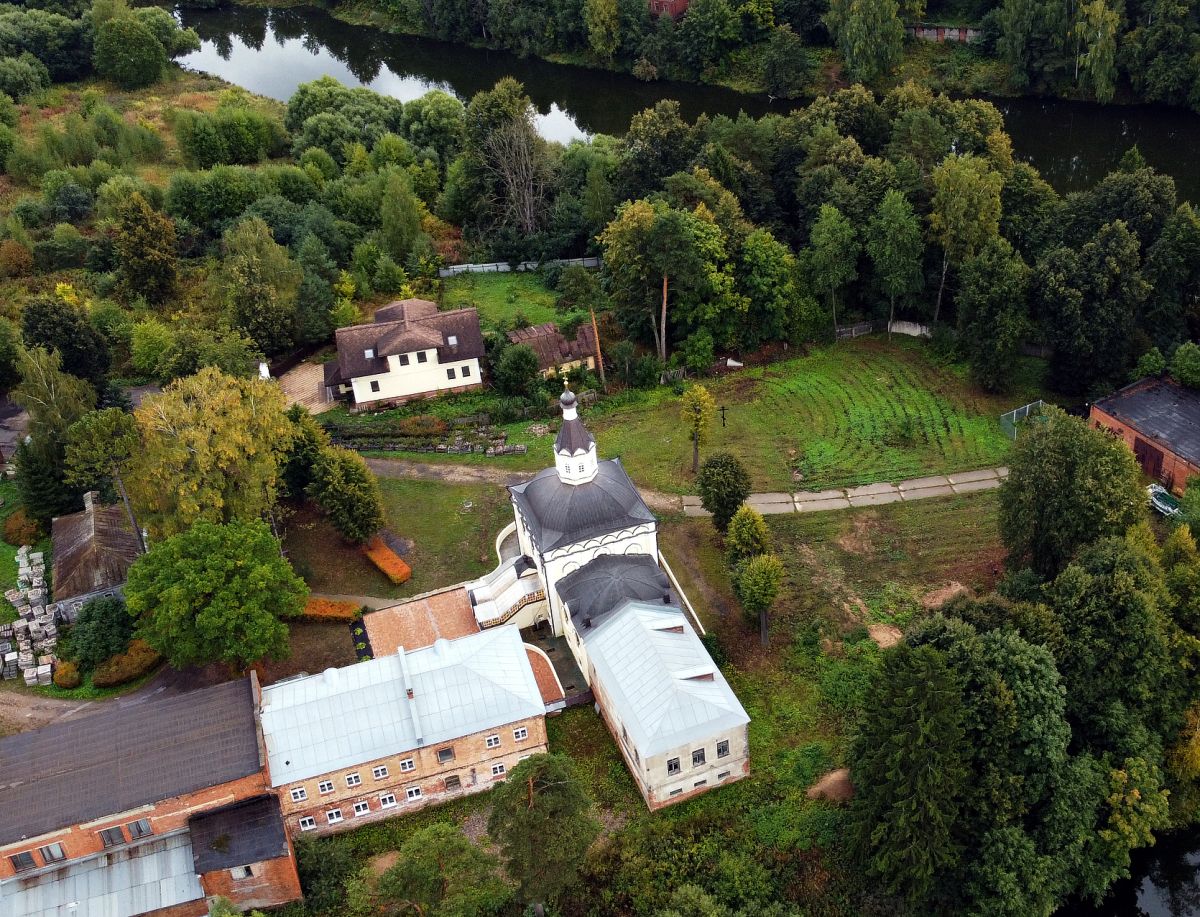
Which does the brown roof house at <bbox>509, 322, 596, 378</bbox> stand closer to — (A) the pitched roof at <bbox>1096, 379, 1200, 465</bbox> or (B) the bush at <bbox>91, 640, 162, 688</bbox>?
(B) the bush at <bbox>91, 640, 162, 688</bbox>

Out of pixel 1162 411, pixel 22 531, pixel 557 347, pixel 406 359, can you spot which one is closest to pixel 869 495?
pixel 1162 411

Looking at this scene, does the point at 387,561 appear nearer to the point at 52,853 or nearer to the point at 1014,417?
the point at 52,853

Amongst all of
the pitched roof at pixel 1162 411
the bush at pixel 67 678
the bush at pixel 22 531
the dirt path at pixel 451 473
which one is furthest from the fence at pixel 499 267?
the bush at pixel 67 678

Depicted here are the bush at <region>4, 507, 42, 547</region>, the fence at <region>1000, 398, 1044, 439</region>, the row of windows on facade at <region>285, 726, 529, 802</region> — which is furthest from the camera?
the fence at <region>1000, 398, 1044, 439</region>

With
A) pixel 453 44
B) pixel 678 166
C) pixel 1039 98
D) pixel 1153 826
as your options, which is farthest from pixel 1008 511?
pixel 453 44

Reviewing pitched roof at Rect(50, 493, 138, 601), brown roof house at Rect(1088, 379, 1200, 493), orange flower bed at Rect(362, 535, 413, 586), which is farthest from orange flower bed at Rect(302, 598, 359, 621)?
brown roof house at Rect(1088, 379, 1200, 493)

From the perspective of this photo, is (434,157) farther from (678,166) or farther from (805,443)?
(805,443)

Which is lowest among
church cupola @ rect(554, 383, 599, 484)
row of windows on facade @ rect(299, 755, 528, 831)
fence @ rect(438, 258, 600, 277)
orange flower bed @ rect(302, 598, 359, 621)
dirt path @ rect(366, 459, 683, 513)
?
row of windows on facade @ rect(299, 755, 528, 831)

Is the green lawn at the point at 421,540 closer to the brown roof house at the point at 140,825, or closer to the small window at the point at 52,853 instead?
the brown roof house at the point at 140,825
